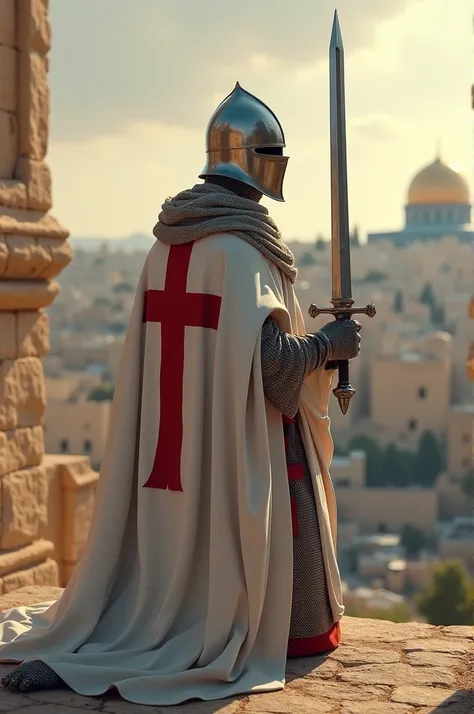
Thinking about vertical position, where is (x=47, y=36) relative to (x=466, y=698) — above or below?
above

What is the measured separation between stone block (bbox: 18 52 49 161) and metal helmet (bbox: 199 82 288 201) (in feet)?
4.61

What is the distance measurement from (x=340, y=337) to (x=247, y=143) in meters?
0.58

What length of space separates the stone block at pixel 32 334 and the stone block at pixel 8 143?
0.51 metres

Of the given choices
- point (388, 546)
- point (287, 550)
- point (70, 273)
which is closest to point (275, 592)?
point (287, 550)

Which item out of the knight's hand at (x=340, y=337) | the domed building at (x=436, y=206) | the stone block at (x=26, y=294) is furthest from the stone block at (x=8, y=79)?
the domed building at (x=436, y=206)

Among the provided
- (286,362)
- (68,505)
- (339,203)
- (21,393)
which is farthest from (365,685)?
(68,505)

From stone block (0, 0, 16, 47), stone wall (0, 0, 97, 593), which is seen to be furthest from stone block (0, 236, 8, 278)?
stone block (0, 0, 16, 47)

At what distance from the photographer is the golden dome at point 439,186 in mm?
77375

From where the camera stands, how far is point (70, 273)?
116 metres

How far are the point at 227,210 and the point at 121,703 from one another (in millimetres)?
1302

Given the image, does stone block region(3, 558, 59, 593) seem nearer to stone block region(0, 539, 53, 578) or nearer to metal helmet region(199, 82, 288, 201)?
stone block region(0, 539, 53, 578)

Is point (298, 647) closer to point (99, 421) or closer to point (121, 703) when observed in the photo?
point (121, 703)

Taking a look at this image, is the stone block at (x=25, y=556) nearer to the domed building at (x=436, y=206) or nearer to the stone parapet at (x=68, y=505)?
the stone parapet at (x=68, y=505)

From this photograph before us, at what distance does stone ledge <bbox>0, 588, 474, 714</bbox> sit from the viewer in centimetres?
351
